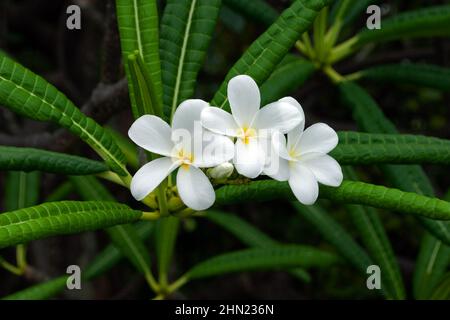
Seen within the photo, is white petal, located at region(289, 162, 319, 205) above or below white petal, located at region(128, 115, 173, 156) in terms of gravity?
below

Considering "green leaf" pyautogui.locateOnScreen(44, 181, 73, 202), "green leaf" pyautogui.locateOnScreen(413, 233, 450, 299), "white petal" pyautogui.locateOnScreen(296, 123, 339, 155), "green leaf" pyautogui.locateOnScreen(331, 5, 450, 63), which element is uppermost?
"green leaf" pyautogui.locateOnScreen(331, 5, 450, 63)

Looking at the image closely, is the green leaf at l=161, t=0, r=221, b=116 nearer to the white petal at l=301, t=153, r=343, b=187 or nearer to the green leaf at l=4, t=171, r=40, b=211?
the white petal at l=301, t=153, r=343, b=187

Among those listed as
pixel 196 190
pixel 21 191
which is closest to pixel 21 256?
pixel 21 191

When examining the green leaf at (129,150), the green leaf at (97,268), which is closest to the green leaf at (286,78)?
the green leaf at (129,150)

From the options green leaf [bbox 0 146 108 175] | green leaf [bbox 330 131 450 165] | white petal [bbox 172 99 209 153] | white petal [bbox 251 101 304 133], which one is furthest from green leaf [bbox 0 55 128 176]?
green leaf [bbox 330 131 450 165]

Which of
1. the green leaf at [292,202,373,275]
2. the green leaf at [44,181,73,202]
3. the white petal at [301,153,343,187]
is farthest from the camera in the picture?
the green leaf at [44,181,73,202]

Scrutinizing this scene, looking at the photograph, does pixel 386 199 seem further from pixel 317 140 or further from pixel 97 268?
pixel 97 268

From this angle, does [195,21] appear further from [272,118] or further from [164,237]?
[164,237]
